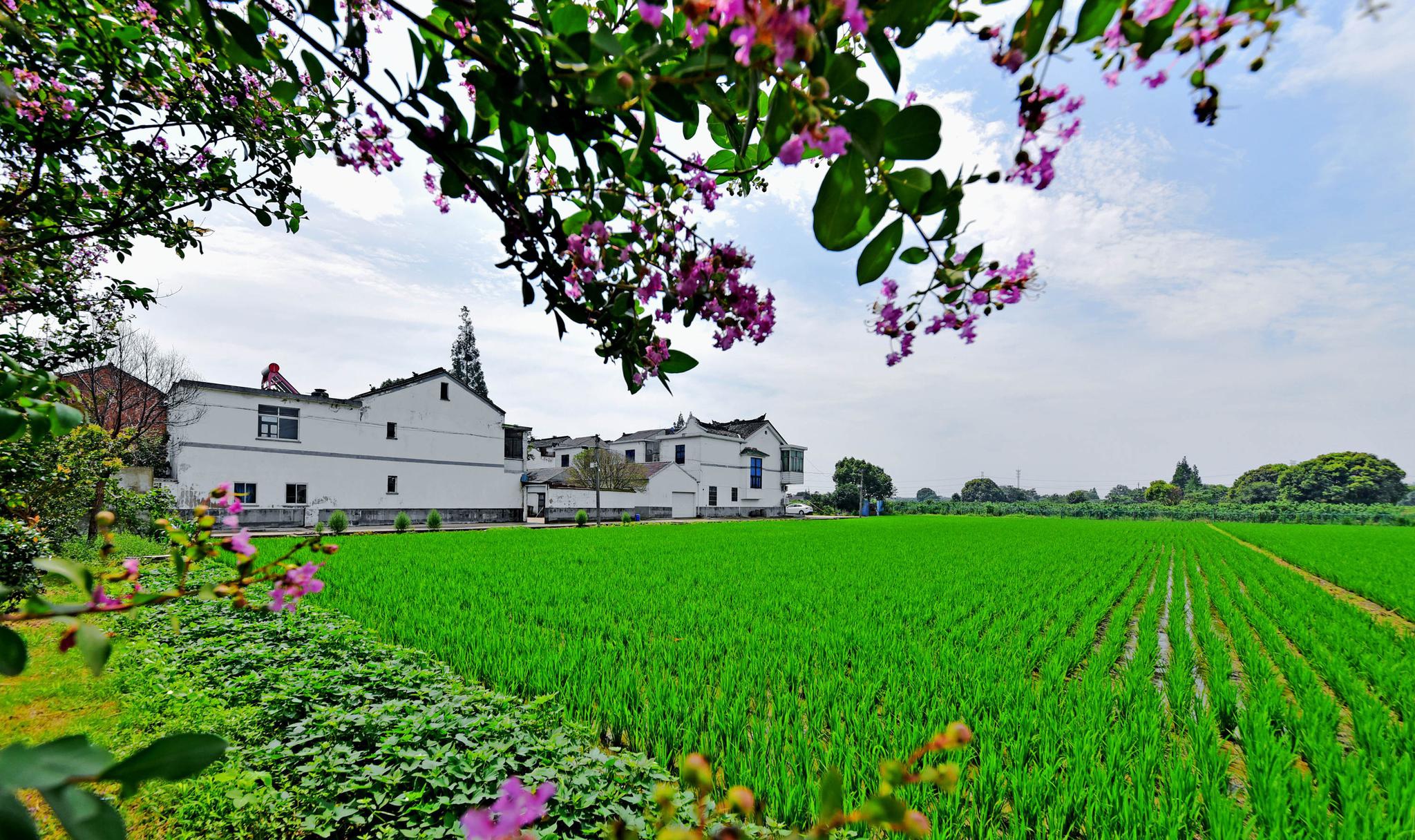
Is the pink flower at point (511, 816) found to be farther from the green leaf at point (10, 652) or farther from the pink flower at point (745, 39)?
the pink flower at point (745, 39)

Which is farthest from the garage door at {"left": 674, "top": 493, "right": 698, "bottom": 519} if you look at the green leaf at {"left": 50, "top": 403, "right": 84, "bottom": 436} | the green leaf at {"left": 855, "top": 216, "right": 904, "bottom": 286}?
the green leaf at {"left": 855, "top": 216, "right": 904, "bottom": 286}

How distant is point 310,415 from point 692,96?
2334 cm

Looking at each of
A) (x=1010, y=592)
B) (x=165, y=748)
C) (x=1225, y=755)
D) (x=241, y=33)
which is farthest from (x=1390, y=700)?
(x=241, y=33)

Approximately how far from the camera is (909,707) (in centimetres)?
409

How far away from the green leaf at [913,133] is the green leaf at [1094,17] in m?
0.25

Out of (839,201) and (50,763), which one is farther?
(839,201)

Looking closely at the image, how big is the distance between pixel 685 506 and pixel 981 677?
91.7 feet

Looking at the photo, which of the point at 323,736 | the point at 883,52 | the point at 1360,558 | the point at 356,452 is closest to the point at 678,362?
the point at 883,52

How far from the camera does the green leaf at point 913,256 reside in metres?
1.14

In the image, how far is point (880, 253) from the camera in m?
1.06

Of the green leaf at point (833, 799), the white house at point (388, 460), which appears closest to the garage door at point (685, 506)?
the white house at point (388, 460)

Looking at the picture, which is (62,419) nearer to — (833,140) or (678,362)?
(678,362)

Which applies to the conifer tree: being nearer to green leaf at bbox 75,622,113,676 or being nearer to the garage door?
the garage door

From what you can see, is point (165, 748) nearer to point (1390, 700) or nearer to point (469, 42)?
point (469, 42)
